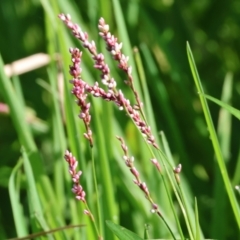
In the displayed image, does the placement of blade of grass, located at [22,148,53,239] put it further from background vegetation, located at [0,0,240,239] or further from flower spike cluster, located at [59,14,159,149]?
flower spike cluster, located at [59,14,159,149]

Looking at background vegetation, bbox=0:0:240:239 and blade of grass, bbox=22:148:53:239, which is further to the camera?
background vegetation, bbox=0:0:240:239

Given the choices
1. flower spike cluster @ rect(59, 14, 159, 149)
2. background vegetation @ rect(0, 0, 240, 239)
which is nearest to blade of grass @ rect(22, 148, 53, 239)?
background vegetation @ rect(0, 0, 240, 239)

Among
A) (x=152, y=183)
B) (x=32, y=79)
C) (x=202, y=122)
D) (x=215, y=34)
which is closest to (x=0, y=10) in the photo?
(x=32, y=79)

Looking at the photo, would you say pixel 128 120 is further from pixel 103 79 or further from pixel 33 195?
pixel 103 79

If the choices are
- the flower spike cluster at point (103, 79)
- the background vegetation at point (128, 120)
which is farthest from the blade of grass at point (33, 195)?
the flower spike cluster at point (103, 79)

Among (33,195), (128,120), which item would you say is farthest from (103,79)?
(128,120)

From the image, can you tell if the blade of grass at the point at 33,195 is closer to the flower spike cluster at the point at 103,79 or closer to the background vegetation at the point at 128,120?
the background vegetation at the point at 128,120

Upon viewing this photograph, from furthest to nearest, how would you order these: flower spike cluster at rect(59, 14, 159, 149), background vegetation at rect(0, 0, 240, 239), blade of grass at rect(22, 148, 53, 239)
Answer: background vegetation at rect(0, 0, 240, 239) → blade of grass at rect(22, 148, 53, 239) → flower spike cluster at rect(59, 14, 159, 149)

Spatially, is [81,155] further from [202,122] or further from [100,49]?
[202,122]
